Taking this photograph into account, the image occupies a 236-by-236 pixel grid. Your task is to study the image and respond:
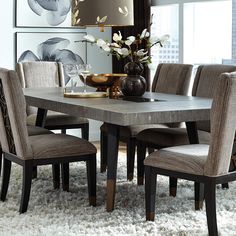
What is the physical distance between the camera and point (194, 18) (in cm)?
659

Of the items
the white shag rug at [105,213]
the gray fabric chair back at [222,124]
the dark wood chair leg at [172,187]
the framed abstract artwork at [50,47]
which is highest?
the framed abstract artwork at [50,47]

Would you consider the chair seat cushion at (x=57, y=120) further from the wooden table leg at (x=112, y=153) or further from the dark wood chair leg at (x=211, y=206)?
the dark wood chair leg at (x=211, y=206)

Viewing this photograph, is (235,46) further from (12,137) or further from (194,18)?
(12,137)

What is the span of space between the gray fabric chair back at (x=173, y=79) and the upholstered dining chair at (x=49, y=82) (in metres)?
0.75

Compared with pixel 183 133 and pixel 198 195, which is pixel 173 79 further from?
pixel 198 195

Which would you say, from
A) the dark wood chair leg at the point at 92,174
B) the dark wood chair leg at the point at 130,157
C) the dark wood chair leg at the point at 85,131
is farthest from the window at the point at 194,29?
the dark wood chair leg at the point at 92,174

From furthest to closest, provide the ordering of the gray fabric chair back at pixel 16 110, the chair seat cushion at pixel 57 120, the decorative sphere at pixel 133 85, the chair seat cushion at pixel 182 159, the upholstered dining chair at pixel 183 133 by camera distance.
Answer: the chair seat cushion at pixel 57 120 → the decorative sphere at pixel 133 85 → the upholstered dining chair at pixel 183 133 → the gray fabric chair back at pixel 16 110 → the chair seat cushion at pixel 182 159

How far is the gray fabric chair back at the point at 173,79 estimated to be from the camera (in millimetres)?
5223

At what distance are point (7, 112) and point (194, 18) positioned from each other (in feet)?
9.75

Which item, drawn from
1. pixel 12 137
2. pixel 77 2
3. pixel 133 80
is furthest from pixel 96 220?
pixel 77 2

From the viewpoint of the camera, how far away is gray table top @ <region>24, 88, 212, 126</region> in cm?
369

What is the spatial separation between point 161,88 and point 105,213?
5.42ft

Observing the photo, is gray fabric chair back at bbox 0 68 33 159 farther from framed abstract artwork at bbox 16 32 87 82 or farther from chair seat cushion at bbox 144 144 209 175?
framed abstract artwork at bbox 16 32 87 82

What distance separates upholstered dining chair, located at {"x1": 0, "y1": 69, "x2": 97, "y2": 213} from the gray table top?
231 millimetres
